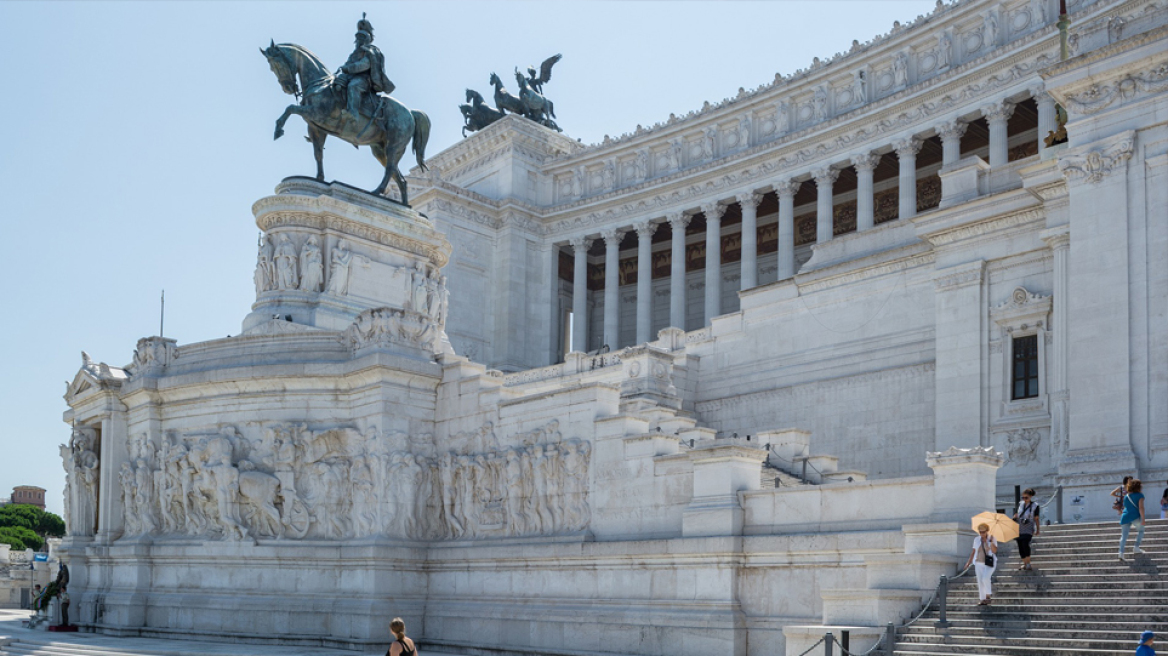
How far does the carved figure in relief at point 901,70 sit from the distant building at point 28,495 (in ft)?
481

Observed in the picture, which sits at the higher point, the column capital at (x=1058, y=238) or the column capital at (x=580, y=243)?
the column capital at (x=580, y=243)

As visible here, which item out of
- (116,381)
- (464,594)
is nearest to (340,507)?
(464,594)

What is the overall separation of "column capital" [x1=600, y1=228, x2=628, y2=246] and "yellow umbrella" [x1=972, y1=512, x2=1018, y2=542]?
53427mm

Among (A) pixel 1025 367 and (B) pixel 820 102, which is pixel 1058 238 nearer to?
(A) pixel 1025 367

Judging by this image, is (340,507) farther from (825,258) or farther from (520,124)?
(520,124)

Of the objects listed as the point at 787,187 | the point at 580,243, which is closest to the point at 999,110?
the point at 787,187

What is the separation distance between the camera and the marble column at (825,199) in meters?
60.3

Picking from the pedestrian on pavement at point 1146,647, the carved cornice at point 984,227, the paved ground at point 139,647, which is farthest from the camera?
the carved cornice at point 984,227

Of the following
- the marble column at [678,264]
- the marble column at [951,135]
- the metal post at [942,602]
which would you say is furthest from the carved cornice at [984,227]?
the marble column at [678,264]

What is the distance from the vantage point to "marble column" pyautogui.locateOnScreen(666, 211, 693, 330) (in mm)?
67688

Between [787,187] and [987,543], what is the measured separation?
46009mm

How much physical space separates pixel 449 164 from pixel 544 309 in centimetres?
1231

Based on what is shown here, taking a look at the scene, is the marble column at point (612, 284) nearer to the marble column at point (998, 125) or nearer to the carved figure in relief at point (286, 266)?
the marble column at point (998, 125)

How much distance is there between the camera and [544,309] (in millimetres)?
73000
